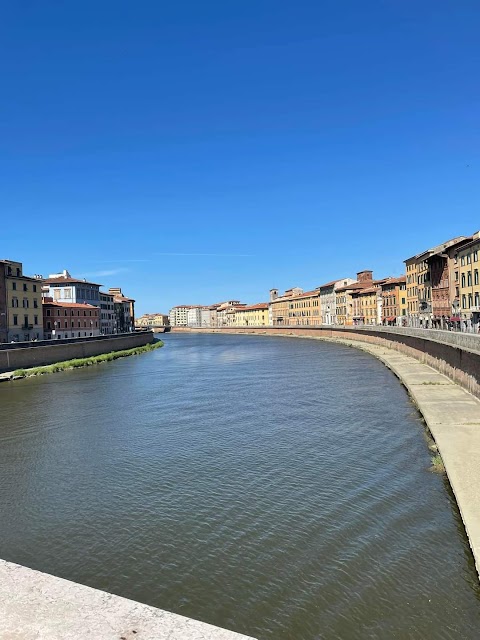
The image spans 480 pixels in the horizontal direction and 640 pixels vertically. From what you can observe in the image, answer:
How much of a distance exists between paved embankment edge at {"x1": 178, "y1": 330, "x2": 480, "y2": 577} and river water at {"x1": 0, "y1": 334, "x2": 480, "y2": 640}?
26.3 inches

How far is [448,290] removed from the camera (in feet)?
220

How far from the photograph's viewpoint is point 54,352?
193 feet

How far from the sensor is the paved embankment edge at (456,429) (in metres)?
12.7

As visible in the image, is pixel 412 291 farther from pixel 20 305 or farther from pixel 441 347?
pixel 20 305

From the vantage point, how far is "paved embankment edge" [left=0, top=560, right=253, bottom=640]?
21.8 feet

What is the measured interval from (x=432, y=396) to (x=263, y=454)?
14.4m

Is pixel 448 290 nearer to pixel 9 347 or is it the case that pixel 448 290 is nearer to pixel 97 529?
pixel 9 347

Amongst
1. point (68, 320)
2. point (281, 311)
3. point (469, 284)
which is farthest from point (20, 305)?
point (281, 311)

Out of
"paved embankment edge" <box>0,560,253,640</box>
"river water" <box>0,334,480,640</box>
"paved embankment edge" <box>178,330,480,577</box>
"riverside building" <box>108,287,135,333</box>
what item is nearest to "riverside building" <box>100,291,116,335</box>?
"riverside building" <box>108,287,135,333</box>

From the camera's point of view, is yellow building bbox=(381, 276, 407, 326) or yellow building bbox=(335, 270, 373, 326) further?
yellow building bbox=(335, 270, 373, 326)

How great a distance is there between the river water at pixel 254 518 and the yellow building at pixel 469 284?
30684 millimetres

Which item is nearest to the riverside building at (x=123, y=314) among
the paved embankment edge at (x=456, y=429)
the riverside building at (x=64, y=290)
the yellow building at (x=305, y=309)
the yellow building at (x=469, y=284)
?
the riverside building at (x=64, y=290)

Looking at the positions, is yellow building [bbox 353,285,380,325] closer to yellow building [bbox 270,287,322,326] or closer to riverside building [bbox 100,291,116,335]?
yellow building [bbox 270,287,322,326]

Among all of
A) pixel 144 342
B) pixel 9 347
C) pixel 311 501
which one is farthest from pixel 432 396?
pixel 144 342
